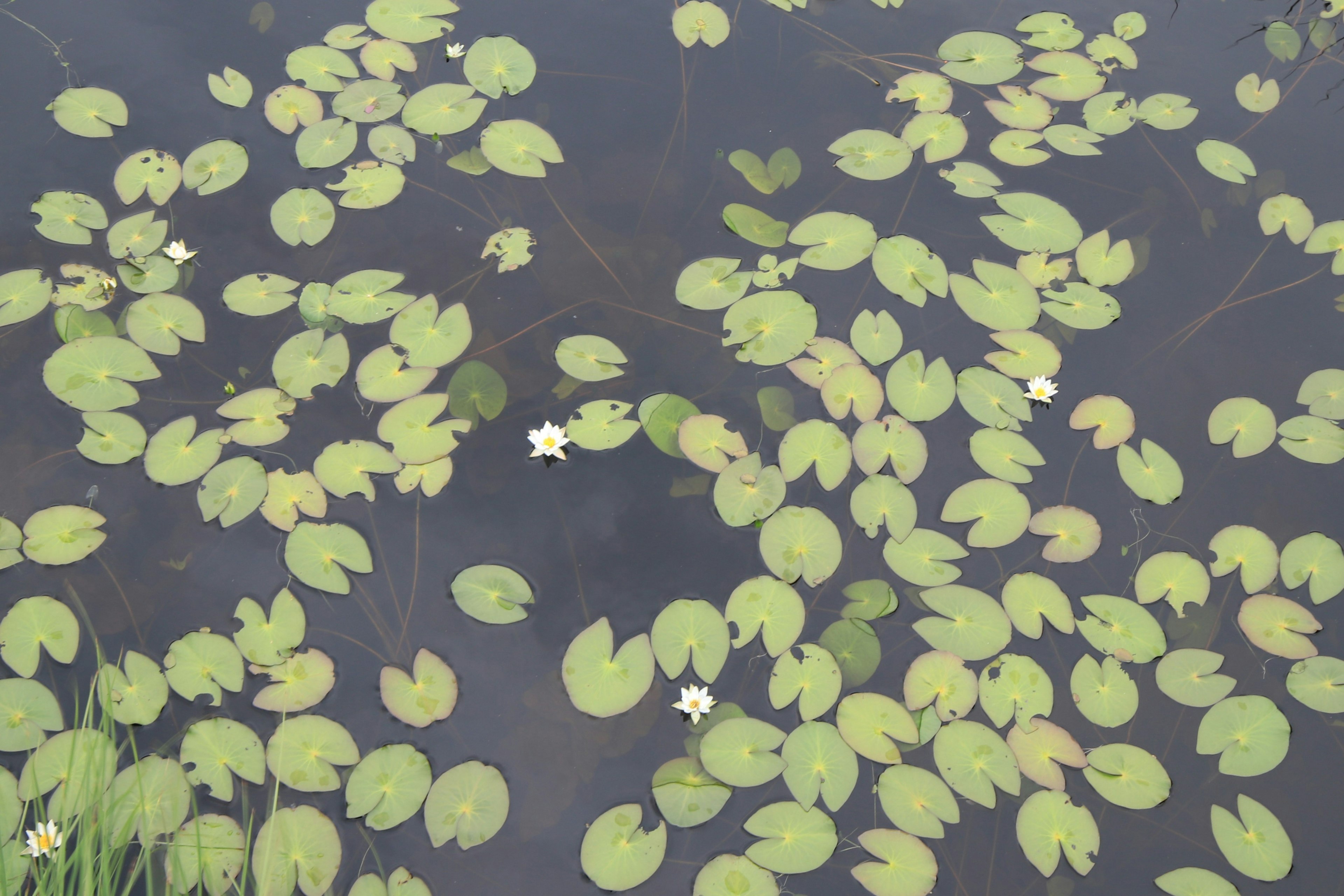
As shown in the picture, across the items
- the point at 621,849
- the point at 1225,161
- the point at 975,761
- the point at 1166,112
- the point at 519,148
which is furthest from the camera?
the point at 1166,112

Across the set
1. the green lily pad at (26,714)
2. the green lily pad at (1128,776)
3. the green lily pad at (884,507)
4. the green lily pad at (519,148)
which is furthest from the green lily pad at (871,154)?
the green lily pad at (26,714)

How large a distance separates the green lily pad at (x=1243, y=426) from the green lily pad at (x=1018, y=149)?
134 centimetres

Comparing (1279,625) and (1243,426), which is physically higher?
(1243,426)

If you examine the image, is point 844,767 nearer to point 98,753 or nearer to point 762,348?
point 762,348

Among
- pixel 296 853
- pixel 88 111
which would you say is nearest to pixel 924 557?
pixel 296 853

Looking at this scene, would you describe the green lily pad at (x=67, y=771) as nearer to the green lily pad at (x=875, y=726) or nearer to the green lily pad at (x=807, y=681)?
the green lily pad at (x=807, y=681)

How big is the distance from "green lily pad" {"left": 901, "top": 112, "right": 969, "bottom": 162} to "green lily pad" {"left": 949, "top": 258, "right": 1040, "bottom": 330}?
635 mm

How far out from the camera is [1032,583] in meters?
2.63

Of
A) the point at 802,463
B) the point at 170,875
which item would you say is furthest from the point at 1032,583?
the point at 170,875

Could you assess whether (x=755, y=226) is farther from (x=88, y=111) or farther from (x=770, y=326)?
(x=88, y=111)

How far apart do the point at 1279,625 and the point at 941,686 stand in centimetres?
123

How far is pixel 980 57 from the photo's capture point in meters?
3.76

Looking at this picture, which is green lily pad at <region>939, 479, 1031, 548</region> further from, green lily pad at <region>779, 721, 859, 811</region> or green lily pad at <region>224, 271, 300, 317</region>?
green lily pad at <region>224, 271, 300, 317</region>

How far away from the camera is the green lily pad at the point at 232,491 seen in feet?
8.71
